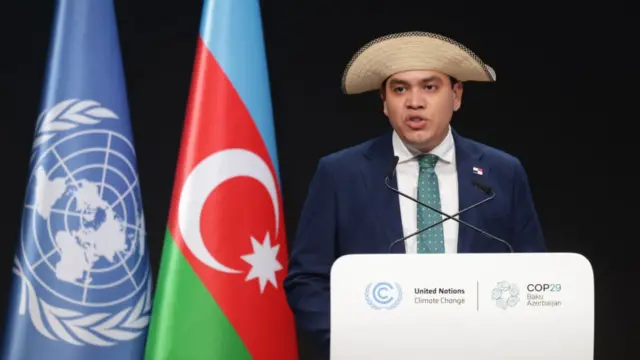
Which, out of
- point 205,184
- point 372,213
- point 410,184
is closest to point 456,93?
point 410,184

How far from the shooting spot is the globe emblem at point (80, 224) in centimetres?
282

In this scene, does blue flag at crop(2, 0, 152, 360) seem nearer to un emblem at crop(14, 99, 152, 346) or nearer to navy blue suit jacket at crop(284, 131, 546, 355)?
un emblem at crop(14, 99, 152, 346)

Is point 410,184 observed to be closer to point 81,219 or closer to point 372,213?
point 372,213

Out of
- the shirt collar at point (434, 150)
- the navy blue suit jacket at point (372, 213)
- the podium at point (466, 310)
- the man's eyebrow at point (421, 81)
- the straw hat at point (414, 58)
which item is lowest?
the podium at point (466, 310)

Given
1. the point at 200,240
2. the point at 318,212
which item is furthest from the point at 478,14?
the point at 318,212

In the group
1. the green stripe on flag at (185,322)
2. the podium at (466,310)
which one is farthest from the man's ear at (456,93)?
the green stripe on flag at (185,322)

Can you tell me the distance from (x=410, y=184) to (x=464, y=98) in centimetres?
141

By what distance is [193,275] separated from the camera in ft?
9.50

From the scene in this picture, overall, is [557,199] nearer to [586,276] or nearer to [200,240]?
[200,240]

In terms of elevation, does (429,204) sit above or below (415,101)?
below

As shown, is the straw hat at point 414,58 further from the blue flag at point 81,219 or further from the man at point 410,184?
the blue flag at point 81,219

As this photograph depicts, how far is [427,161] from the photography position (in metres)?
2.11

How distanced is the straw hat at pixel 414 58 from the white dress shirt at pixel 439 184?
0.54ft

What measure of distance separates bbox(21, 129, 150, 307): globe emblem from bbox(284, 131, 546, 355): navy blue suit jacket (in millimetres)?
949
